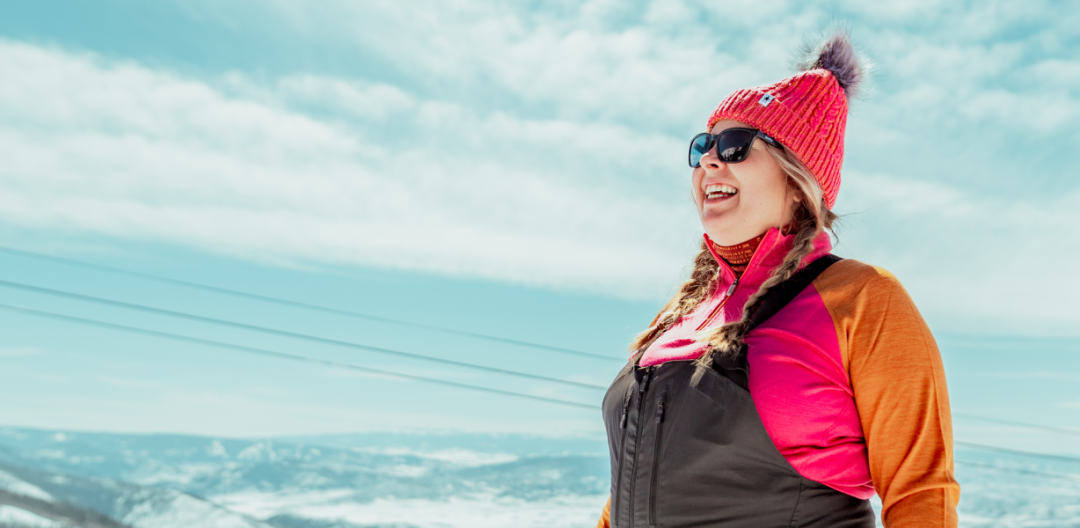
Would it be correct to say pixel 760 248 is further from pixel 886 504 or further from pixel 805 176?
pixel 886 504

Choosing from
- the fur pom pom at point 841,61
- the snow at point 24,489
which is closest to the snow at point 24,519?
the snow at point 24,489

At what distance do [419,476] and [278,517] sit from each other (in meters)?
20.2

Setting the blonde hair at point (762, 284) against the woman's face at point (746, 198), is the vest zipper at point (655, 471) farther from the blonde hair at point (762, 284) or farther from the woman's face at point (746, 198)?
the woman's face at point (746, 198)

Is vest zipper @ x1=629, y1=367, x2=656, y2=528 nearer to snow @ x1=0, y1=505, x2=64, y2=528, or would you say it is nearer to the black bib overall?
the black bib overall

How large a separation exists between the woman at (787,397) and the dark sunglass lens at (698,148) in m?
0.12

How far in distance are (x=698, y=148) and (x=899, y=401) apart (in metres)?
0.83

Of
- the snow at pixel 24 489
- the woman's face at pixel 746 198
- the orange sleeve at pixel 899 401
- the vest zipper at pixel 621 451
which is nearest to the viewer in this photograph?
the orange sleeve at pixel 899 401

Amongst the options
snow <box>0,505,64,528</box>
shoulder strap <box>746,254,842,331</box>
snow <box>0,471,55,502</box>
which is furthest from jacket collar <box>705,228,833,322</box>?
snow <box>0,471,55,502</box>

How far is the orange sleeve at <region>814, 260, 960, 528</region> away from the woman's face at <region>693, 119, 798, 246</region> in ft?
1.24

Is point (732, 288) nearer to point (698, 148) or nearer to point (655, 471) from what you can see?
point (698, 148)

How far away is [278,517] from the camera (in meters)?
34.5

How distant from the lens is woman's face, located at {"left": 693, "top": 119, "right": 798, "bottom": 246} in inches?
62.0

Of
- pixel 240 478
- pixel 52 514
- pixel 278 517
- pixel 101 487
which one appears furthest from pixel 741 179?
pixel 240 478

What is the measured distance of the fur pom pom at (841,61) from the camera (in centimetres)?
178
